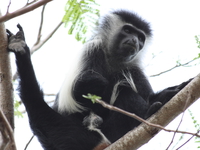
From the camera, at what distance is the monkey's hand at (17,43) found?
241cm

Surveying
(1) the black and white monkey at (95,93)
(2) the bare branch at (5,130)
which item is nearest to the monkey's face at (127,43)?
(1) the black and white monkey at (95,93)

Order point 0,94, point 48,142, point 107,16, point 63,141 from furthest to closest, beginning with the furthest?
point 107,16 < point 48,142 < point 63,141 < point 0,94

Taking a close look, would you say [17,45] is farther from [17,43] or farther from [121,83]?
[121,83]

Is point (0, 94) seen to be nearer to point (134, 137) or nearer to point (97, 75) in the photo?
point (97, 75)

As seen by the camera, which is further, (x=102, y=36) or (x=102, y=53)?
(x=102, y=36)

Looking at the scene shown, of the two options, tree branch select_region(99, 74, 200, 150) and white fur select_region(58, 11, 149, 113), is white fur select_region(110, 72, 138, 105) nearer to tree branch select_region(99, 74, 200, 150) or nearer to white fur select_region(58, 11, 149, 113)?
white fur select_region(58, 11, 149, 113)

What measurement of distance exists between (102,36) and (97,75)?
710 millimetres

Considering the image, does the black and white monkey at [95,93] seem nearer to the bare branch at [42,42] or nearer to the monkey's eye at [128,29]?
the monkey's eye at [128,29]

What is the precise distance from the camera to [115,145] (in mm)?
2000

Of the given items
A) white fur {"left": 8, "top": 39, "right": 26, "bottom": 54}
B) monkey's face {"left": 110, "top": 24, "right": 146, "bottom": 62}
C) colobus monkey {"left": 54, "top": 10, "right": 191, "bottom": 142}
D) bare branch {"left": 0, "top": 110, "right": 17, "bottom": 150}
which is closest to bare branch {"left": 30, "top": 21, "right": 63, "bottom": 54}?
colobus monkey {"left": 54, "top": 10, "right": 191, "bottom": 142}

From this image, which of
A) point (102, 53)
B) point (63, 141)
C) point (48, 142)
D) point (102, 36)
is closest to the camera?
point (63, 141)

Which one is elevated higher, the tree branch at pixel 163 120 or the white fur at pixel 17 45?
the white fur at pixel 17 45

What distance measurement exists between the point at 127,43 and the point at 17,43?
1.16 metres

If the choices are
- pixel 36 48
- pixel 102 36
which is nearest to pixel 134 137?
pixel 102 36
